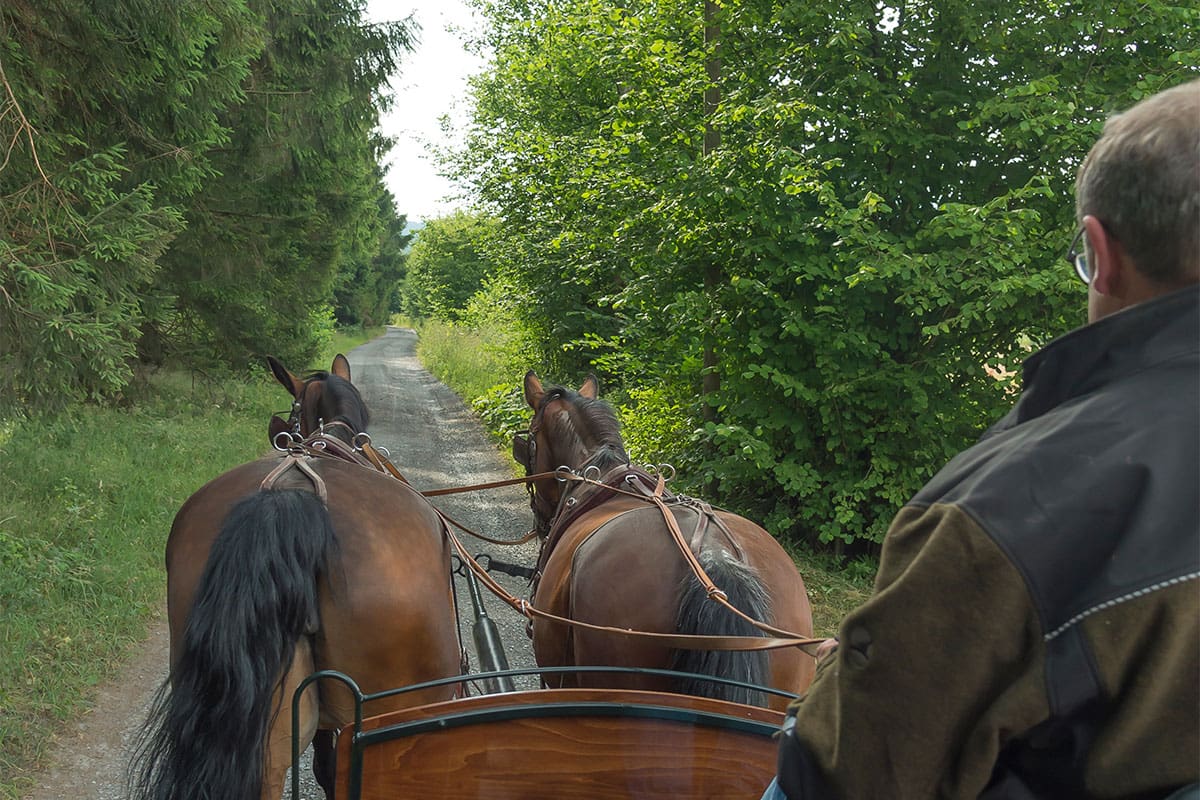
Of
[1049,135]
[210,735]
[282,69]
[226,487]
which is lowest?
[210,735]

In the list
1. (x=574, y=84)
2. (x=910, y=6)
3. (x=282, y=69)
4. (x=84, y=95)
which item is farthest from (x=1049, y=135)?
(x=574, y=84)

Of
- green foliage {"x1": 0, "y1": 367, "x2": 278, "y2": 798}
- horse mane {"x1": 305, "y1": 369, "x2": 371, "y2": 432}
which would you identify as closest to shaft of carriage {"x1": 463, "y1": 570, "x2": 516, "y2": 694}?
horse mane {"x1": 305, "y1": 369, "x2": 371, "y2": 432}

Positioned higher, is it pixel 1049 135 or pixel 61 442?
pixel 1049 135

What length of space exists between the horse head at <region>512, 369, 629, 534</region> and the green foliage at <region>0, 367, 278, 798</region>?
266 centimetres

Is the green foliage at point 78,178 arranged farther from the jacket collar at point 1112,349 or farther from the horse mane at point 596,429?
the jacket collar at point 1112,349

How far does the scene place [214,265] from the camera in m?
11.0

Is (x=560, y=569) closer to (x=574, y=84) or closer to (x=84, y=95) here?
(x=84, y=95)

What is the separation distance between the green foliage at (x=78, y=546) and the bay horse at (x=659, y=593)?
2569 mm

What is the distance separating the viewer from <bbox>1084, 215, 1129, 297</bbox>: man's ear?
3.48 ft

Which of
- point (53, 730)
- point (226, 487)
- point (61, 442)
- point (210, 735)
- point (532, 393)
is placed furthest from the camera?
point (61, 442)

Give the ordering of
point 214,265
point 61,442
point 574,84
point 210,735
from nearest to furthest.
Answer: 1. point 210,735
2. point 61,442
3. point 214,265
4. point 574,84

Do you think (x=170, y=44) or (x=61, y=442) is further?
(x=61, y=442)

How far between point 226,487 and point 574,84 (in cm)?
1312

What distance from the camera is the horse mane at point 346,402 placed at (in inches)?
179
